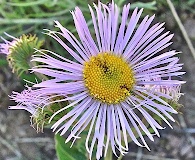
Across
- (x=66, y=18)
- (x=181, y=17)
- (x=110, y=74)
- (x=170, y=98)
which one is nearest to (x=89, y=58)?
(x=110, y=74)

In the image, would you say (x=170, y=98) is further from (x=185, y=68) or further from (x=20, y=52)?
(x=185, y=68)

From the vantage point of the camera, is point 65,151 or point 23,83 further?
point 23,83

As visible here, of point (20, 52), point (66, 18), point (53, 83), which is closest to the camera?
point (53, 83)

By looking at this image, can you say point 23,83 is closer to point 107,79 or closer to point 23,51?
point 23,51

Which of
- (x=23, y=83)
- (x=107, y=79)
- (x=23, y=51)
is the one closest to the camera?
(x=107, y=79)

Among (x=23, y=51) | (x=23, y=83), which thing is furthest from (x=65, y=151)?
(x=23, y=83)

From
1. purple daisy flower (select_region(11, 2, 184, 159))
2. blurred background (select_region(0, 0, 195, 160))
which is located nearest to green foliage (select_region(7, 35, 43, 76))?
purple daisy flower (select_region(11, 2, 184, 159))

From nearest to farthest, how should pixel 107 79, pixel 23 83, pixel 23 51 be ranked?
1. pixel 107 79
2. pixel 23 51
3. pixel 23 83
